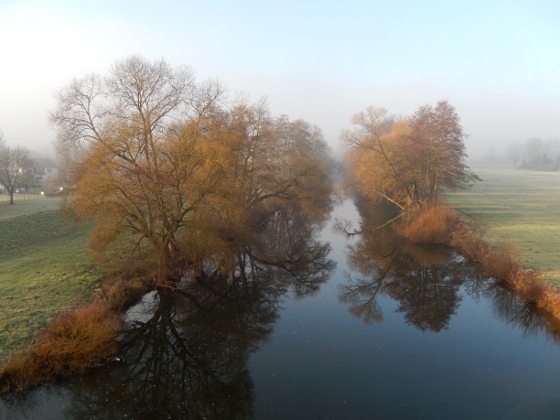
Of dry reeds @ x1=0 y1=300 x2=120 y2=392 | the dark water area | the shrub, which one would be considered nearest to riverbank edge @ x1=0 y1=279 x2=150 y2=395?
dry reeds @ x1=0 y1=300 x2=120 y2=392

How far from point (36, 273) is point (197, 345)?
34.7ft

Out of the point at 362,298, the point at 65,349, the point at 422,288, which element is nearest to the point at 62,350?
the point at 65,349

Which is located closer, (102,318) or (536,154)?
(102,318)

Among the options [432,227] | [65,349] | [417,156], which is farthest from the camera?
[417,156]

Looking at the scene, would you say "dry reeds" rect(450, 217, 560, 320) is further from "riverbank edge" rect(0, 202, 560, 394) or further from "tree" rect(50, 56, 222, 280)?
"tree" rect(50, 56, 222, 280)

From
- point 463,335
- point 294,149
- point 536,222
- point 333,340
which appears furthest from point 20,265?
point 536,222

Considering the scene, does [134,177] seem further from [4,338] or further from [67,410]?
[67,410]

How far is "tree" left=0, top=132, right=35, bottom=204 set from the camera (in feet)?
131

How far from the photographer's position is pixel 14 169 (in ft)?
139

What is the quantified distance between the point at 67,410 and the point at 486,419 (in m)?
11.7

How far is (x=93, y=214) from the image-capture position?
17797mm

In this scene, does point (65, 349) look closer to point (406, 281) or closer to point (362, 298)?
point (362, 298)

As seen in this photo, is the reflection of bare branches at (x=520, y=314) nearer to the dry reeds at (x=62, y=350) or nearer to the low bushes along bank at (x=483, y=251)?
the low bushes along bank at (x=483, y=251)

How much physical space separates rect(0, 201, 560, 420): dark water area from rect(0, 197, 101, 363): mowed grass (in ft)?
10.2
